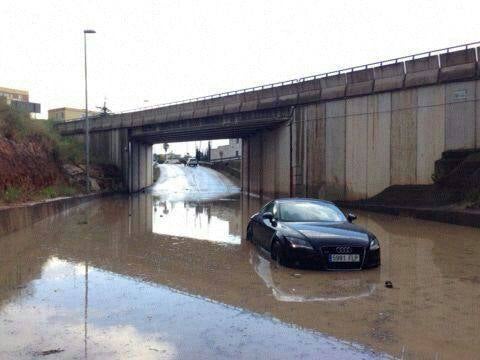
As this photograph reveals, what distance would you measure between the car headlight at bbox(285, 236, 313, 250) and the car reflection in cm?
42

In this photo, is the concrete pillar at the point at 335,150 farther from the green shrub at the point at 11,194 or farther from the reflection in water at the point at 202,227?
Answer: the green shrub at the point at 11,194

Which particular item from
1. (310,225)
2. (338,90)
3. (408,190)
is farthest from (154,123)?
(310,225)

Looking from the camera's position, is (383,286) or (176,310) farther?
(383,286)

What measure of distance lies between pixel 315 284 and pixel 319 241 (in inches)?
41.7

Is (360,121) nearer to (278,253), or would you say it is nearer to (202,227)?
(202,227)

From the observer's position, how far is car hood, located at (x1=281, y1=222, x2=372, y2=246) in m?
8.78

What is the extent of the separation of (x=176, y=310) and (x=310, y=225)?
396 cm

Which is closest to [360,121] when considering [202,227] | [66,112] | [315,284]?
[202,227]

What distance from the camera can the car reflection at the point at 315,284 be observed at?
7.10m

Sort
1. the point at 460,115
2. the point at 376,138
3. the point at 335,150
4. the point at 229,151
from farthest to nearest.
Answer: the point at 229,151
the point at 335,150
the point at 376,138
the point at 460,115

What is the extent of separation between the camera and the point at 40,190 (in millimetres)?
24875

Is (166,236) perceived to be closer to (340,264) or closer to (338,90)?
(340,264)

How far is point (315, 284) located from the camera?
786cm

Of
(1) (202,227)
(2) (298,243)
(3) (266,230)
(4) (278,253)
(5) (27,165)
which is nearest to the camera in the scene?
(2) (298,243)
